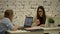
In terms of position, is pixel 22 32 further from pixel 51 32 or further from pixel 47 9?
pixel 47 9

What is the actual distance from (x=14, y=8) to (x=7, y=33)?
1.23 metres

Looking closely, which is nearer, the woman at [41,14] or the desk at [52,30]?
the desk at [52,30]

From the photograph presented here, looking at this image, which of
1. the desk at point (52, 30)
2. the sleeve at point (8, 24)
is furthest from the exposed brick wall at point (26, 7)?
the desk at point (52, 30)

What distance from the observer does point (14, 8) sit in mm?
4055

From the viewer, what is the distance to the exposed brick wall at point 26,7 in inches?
157

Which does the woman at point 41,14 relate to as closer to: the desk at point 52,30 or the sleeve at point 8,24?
the desk at point 52,30

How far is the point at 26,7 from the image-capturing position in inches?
164

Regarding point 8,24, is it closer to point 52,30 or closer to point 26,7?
point 52,30

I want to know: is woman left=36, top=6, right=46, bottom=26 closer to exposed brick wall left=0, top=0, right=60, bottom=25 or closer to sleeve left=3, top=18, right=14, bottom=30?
exposed brick wall left=0, top=0, right=60, bottom=25

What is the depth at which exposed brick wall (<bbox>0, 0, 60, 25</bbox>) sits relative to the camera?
399cm

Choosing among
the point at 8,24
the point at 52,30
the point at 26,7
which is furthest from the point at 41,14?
the point at 8,24

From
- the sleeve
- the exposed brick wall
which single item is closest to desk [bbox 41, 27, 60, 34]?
the sleeve

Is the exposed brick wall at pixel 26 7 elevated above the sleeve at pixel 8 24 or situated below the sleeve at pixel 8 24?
above

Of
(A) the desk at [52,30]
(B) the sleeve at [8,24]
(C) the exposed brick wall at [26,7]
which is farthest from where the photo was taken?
(C) the exposed brick wall at [26,7]
